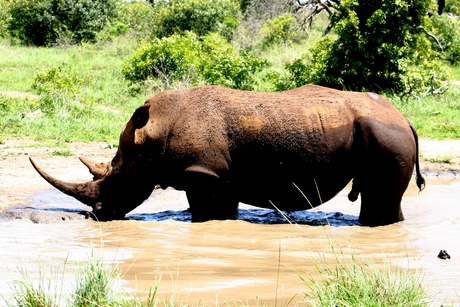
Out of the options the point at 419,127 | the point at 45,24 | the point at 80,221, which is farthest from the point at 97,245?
the point at 45,24

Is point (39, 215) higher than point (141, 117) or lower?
lower

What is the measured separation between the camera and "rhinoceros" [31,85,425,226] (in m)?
7.32

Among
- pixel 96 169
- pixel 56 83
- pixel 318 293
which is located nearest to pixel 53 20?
pixel 56 83

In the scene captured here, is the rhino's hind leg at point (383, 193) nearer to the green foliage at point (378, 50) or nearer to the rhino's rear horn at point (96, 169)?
the rhino's rear horn at point (96, 169)

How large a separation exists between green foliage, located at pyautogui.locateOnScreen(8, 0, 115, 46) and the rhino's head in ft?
68.1

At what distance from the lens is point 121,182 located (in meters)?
7.78

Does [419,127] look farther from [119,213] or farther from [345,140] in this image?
[119,213]

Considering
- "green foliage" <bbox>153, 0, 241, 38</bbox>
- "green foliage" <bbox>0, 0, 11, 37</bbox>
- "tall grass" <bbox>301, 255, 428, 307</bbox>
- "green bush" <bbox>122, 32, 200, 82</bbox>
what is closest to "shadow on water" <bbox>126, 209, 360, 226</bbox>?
"tall grass" <bbox>301, 255, 428, 307</bbox>

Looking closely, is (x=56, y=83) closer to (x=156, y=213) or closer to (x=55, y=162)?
(x=55, y=162)

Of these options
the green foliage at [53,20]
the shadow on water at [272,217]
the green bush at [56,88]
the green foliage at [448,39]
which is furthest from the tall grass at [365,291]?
the green foliage at [53,20]

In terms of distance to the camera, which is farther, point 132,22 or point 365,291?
point 132,22

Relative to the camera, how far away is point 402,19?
1507 cm

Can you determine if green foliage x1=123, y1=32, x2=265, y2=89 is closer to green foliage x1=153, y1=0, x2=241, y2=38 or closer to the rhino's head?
the rhino's head

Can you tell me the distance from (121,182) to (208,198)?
102cm
